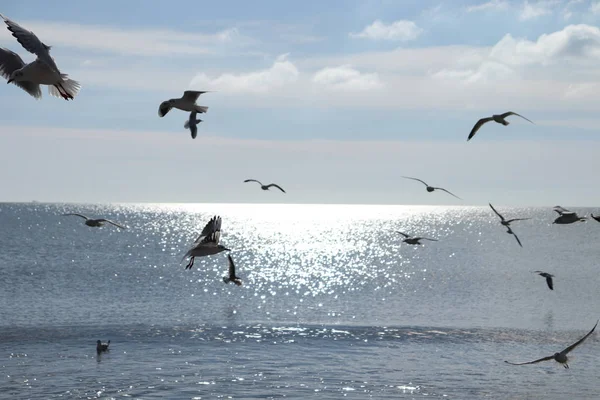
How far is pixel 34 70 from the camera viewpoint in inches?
591

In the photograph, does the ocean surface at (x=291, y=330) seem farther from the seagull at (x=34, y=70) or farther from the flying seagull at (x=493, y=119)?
the seagull at (x=34, y=70)

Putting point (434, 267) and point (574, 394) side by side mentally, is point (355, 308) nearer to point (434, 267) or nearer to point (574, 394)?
point (574, 394)

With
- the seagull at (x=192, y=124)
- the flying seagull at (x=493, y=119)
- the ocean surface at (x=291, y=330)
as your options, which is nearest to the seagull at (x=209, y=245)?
the seagull at (x=192, y=124)

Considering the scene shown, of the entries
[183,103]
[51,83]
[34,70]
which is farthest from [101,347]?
[34,70]

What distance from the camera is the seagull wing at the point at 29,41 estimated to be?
13773 mm

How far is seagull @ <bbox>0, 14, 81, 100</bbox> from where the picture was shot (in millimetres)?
13898

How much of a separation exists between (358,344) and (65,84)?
37403 mm

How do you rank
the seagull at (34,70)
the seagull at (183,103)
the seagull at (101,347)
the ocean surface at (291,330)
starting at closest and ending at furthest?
the seagull at (34,70) < the seagull at (183,103) < the ocean surface at (291,330) < the seagull at (101,347)

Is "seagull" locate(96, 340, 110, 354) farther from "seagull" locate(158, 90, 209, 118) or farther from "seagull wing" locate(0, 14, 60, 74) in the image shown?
"seagull wing" locate(0, 14, 60, 74)

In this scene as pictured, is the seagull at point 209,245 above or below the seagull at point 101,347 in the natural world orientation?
above

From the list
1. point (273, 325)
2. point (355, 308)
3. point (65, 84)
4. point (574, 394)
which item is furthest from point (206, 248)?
point (355, 308)

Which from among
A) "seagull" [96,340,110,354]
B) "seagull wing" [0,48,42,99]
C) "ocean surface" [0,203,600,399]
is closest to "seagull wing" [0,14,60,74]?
Answer: "seagull wing" [0,48,42,99]

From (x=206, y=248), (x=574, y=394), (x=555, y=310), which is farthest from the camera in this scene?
(x=555, y=310)

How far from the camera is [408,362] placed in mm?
45031
